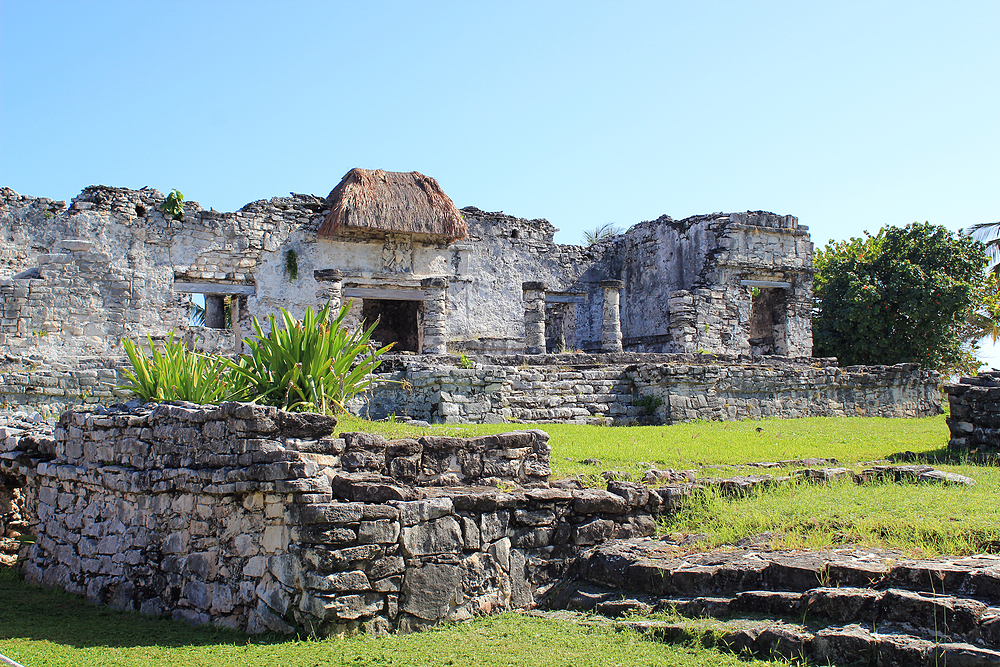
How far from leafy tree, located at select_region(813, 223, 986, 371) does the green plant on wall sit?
1439 centimetres

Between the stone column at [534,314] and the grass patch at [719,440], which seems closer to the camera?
the grass patch at [719,440]

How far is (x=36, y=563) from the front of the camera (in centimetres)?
653

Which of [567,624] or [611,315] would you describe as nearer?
[567,624]

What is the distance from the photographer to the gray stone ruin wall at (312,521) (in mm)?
4566

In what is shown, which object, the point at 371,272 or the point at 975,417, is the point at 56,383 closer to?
the point at 371,272

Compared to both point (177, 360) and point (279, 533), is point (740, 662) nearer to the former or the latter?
point (279, 533)

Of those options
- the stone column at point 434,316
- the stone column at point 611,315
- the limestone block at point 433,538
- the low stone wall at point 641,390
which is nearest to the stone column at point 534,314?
the stone column at point 611,315

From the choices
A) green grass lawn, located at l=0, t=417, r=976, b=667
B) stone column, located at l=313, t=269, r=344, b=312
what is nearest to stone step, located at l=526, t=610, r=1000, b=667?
green grass lawn, located at l=0, t=417, r=976, b=667

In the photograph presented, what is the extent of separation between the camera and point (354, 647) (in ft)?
14.0

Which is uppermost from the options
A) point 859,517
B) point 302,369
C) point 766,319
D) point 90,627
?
point 766,319

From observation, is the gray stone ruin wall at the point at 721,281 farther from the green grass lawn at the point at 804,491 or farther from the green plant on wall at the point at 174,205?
the green plant on wall at the point at 174,205

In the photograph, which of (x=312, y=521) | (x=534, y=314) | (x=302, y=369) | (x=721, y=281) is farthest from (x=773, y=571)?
(x=721, y=281)

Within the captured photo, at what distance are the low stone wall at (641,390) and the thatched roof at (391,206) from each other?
6027 millimetres

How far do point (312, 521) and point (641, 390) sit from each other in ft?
25.6
